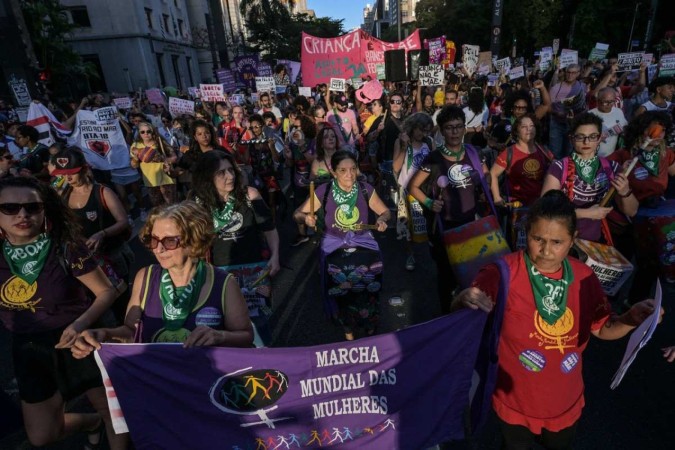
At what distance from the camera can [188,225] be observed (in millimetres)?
2334

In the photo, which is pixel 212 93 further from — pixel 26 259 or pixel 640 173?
pixel 640 173

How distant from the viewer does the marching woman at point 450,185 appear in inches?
153

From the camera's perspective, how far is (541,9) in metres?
40.7

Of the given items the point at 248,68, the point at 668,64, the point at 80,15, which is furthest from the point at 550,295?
the point at 80,15

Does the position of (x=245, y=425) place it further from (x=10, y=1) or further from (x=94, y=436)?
(x=10, y=1)

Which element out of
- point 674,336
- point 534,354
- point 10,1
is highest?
point 10,1

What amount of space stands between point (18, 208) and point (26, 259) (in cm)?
29

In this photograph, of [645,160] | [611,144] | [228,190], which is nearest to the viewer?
[228,190]

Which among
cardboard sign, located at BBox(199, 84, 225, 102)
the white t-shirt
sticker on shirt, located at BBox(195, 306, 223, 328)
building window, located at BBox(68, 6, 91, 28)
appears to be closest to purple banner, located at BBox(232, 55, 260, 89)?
cardboard sign, located at BBox(199, 84, 225, 102)

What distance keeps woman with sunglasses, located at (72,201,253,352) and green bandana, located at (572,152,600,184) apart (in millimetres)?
2868

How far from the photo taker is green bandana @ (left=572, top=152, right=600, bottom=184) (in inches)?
134

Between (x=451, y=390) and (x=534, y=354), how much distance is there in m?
0.50

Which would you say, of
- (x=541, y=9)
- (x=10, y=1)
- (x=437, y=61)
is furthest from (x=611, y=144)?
(x=541, y=9)

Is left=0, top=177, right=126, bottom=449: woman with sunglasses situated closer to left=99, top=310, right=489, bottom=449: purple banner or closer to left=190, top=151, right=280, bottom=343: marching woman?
left=99, top=310, right=489, bottom=449: purple banner
